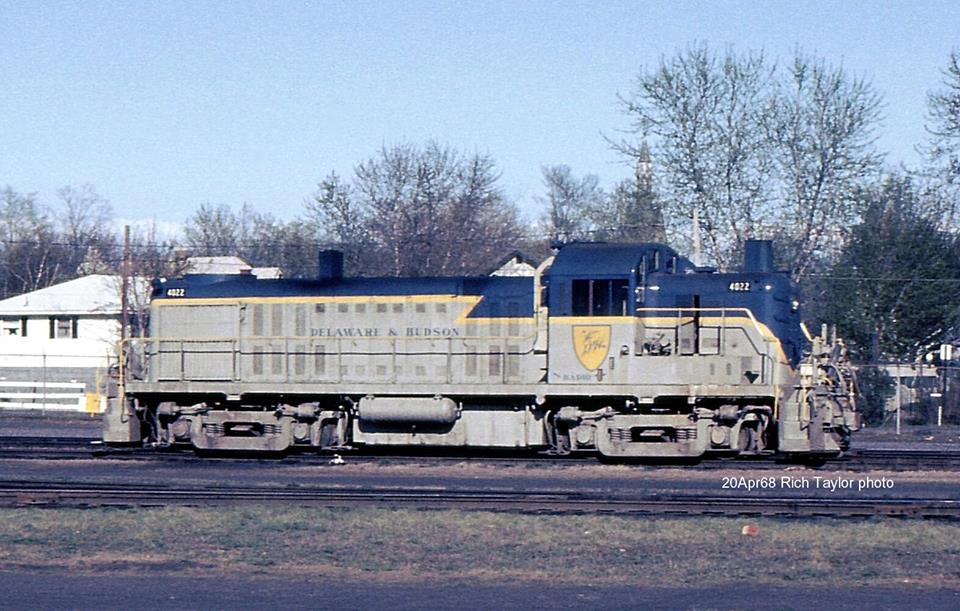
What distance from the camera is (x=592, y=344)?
68.5ft

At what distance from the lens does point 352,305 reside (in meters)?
22.5

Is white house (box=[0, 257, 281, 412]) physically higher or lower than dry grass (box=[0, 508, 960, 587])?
higher

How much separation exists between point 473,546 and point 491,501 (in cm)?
306

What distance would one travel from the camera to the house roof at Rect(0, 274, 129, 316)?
5834 centimetres

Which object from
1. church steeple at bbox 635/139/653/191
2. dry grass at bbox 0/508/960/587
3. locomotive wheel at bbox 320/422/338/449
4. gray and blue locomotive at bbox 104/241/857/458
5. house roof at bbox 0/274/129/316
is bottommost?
dry grass at bbox 0/508/960/587

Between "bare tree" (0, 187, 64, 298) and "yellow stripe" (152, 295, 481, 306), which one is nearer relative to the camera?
"yellow stripe" (152, 295, 481, 306)

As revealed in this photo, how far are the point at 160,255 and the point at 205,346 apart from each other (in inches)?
1534

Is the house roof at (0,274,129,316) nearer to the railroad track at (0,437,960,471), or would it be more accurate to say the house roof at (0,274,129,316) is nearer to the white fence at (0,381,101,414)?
the white fence at (0,381,101,414)

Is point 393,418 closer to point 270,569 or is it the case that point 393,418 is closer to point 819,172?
point 270,569

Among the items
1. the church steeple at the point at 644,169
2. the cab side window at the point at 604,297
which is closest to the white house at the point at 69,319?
the church steeple at the point at 644,169

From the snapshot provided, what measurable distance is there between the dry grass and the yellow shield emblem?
6.72 metres

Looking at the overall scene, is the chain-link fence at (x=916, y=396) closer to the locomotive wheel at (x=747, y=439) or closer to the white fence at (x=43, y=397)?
the locomotive wheel at (x=747, y=439)

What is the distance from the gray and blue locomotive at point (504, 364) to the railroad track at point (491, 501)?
166 inches

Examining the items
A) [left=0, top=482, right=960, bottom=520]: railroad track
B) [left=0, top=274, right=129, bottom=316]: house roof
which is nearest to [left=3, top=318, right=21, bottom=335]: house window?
[left=0, top=274, right=129, bottom=316]: house roof
